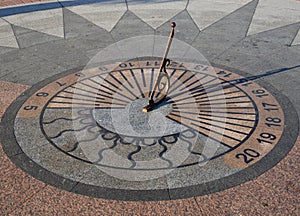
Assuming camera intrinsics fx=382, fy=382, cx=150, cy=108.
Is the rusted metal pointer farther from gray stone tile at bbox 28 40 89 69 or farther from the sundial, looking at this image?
gray stone tile at bbox 28 40 89 69

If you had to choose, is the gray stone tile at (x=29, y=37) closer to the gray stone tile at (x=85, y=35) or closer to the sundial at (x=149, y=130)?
the gray stone tile at (x=85, y=35)

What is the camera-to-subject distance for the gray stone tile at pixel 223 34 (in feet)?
30.0

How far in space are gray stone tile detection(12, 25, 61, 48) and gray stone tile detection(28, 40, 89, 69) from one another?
0.92 ft

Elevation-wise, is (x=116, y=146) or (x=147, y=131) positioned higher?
(x=147, y=131)

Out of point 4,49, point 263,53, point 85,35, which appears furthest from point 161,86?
point 4,49

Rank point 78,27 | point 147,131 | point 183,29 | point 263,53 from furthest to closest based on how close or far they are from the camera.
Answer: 1. point 78,27
2. point 183,29
3. point 263,53
4. point 147,131

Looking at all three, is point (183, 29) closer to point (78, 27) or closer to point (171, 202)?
point (78, 27)

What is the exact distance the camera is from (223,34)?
10.1 m

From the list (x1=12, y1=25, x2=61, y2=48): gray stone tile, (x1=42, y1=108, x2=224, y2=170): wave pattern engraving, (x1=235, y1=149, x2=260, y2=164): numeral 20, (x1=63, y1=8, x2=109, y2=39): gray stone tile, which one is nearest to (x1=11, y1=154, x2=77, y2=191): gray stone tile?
(x1=42, y1=108, x2=224, y2=170): wave pattern engraving

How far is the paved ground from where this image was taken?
457 cm

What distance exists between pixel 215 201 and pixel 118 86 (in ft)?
11.1

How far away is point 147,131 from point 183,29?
17.7 feet

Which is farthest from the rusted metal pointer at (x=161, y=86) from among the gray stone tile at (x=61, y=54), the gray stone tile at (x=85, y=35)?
the gray stone tile at (x=85, y=35)

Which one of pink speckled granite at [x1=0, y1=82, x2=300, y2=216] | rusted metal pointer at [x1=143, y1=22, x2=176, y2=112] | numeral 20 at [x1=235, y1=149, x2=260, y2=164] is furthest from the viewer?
rusted metal pointer at [x1=143, y1=22, x2=176, y2=112]
